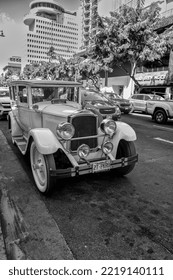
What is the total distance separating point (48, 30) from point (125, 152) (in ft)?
514

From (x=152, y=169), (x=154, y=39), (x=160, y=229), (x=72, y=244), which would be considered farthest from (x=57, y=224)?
(x=154, y=39)

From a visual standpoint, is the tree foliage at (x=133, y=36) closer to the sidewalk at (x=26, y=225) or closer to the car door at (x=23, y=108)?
the car door at (x=23, y=108)

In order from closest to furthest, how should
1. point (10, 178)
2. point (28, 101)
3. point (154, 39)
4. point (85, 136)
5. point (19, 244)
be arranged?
point (19, 244) → point (85, 136) → point (10, 178) → point (28, 101) → point (154, 39)

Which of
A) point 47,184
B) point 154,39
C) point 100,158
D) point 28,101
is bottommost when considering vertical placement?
point 47,184

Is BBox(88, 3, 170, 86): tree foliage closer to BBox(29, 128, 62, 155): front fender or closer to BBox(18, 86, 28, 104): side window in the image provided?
BBox(18, 86, 28, 104): side window

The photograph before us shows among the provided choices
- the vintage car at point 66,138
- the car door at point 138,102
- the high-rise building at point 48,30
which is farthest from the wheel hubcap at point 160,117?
the high-rise building at point 48,30

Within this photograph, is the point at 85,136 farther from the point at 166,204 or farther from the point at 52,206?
the point at 166,204

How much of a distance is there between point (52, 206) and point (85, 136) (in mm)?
1362

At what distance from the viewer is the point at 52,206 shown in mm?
3080

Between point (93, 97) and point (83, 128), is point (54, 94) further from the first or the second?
point (93, 97)

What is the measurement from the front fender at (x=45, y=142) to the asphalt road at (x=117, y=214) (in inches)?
32.5

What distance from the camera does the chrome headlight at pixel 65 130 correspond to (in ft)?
10.8

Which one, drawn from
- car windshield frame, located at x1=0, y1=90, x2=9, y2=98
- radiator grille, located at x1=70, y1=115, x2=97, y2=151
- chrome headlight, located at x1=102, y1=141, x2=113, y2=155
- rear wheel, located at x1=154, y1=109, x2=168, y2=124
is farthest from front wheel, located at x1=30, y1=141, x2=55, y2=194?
car windshield frame, located at x1=0, y1=90, x2=9, y2=98

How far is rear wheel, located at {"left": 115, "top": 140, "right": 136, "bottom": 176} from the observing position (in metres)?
3.90
